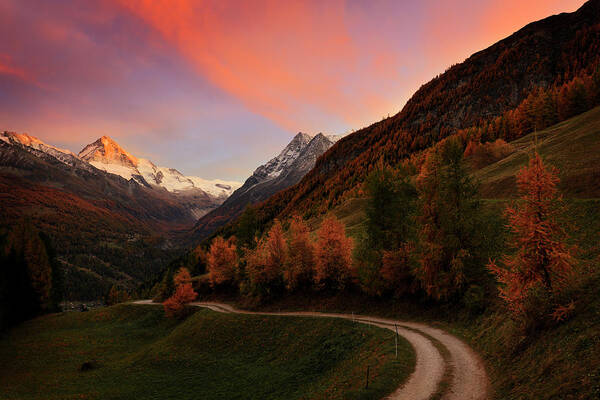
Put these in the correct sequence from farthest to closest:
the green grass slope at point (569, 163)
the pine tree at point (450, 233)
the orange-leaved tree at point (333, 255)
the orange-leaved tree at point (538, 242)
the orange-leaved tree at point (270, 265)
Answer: the orange-leaved tree at point (270, 265) → the orange-leaved tree at point (333, 255) → the green grass slope at point (569, 163) → the pine tree at point (450, 233) → the orange-leaved tree at point (538, 242)

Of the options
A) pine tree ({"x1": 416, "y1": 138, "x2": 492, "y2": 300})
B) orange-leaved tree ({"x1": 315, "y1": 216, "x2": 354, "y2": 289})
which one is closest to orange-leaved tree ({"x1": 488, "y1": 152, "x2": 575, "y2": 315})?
pine tree ({"x1": 416, "y1": 138, "x2": 492, "y2": 300})

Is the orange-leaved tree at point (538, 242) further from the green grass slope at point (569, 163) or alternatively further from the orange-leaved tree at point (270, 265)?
Answer: the orange-leaved tree at point (270, 265)

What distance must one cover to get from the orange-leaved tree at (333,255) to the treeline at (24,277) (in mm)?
76058

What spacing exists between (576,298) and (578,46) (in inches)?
9328

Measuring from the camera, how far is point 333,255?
48.4 metres

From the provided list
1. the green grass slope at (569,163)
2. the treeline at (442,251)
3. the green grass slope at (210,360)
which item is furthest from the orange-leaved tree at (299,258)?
the green grass slope at (569,163)

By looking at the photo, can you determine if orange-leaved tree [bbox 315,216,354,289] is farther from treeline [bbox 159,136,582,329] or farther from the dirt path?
the dirt path

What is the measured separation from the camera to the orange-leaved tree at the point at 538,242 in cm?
1872

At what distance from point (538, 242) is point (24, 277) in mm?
106904

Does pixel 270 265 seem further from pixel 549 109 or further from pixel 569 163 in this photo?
pixel 549 109

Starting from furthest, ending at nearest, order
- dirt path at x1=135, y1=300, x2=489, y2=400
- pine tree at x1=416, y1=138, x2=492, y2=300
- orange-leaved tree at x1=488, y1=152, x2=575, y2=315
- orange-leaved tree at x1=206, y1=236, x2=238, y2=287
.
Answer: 1. orange-leaved tree at x1=206, y1=236, x2=238, y2=287
2. pine tree at x1=416, y1=138, x2=492, y2=300
3. orange-leaved tree at x1=488, y1=152, x2=575, y2=315
4. dirt path at x1=135, y1=300, x2=489, y2=400

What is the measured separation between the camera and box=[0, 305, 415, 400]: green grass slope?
85.5 feet

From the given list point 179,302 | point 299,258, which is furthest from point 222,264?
point 299,258

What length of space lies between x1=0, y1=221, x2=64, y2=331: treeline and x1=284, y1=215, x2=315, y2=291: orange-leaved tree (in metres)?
69.4
